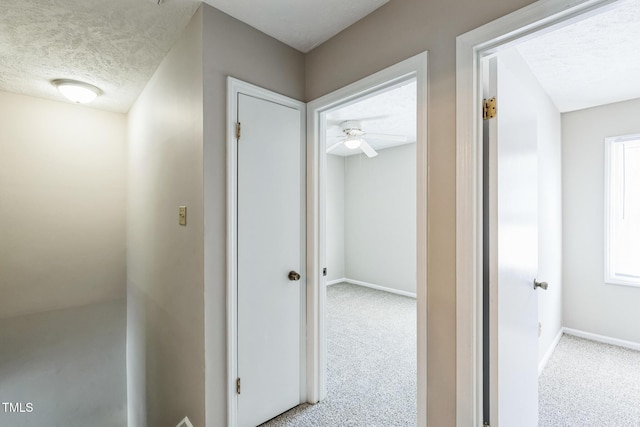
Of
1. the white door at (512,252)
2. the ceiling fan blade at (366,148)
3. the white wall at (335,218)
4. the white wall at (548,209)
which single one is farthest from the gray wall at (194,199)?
the white wall at (335,218)

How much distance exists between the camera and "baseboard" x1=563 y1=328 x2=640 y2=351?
285cm

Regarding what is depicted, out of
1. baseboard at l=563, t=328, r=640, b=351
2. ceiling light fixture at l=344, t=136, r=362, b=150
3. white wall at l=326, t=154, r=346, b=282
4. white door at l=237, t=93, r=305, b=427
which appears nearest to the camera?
white door at l=237, t=93, r=305, b=427

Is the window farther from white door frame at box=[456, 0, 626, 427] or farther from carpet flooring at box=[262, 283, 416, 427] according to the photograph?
white door frame at box=[456, 0, 626, 427]

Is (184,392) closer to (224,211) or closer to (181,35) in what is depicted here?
(224,211)

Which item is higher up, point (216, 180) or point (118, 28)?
point (118, 28)

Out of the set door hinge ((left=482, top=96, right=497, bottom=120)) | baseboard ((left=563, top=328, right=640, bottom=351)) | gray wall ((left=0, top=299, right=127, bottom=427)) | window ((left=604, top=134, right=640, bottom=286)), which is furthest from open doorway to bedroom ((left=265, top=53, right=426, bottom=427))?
gray wall ((left=0, top=299, right=127, bottom=427))

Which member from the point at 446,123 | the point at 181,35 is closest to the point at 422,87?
the point at 446,123

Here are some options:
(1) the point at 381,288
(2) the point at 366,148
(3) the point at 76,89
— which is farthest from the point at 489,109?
(1) the point at 381,288

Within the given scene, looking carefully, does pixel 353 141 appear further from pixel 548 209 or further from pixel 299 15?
pixel 548 209

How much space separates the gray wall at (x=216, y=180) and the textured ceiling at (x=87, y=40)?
23 cm

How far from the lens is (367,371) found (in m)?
2.48

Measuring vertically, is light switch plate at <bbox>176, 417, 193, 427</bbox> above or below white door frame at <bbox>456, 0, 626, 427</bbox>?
below

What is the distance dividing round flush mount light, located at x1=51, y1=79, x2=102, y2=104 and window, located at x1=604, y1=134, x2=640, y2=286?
5.11 m

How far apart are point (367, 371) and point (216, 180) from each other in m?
2.04
